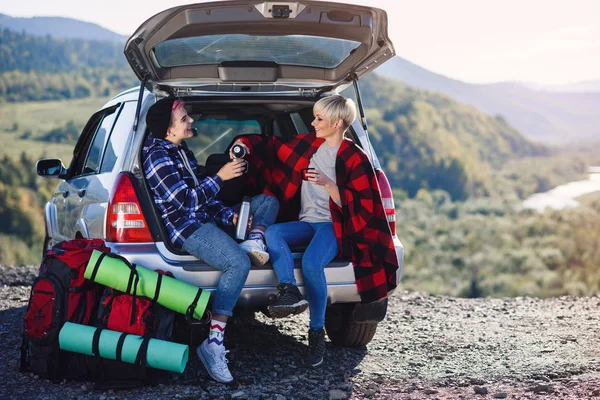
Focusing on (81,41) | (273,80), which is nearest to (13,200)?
(81,41)

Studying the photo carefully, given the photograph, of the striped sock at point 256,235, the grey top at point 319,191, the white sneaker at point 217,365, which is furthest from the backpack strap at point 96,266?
the grey top at point 319,191

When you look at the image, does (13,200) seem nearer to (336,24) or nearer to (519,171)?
(336,24)

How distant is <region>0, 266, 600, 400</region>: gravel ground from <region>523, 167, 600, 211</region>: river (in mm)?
72329

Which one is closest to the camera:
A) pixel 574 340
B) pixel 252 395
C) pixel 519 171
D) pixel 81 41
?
pixel 252 395

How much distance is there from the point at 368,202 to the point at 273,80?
1077 millimetres

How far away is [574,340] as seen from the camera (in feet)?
19.1

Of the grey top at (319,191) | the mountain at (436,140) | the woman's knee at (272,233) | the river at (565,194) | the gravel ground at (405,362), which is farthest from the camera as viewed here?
the mountain at (436,140)

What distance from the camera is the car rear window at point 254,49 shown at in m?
4.43

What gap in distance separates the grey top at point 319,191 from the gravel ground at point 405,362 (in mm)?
941

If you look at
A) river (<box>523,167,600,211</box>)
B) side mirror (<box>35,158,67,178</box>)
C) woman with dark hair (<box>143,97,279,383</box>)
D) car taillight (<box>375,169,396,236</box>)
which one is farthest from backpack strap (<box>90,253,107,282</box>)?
river (<box>523,167,600,211</box>)

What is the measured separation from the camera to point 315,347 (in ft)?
14.6

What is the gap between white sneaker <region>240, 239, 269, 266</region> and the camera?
13.6 feet

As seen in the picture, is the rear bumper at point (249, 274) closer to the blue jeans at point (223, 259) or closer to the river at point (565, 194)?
the blue jeans at point (223, 259)

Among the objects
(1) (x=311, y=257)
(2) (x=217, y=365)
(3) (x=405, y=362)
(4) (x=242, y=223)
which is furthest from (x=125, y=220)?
(3) (x=405, y=362)
